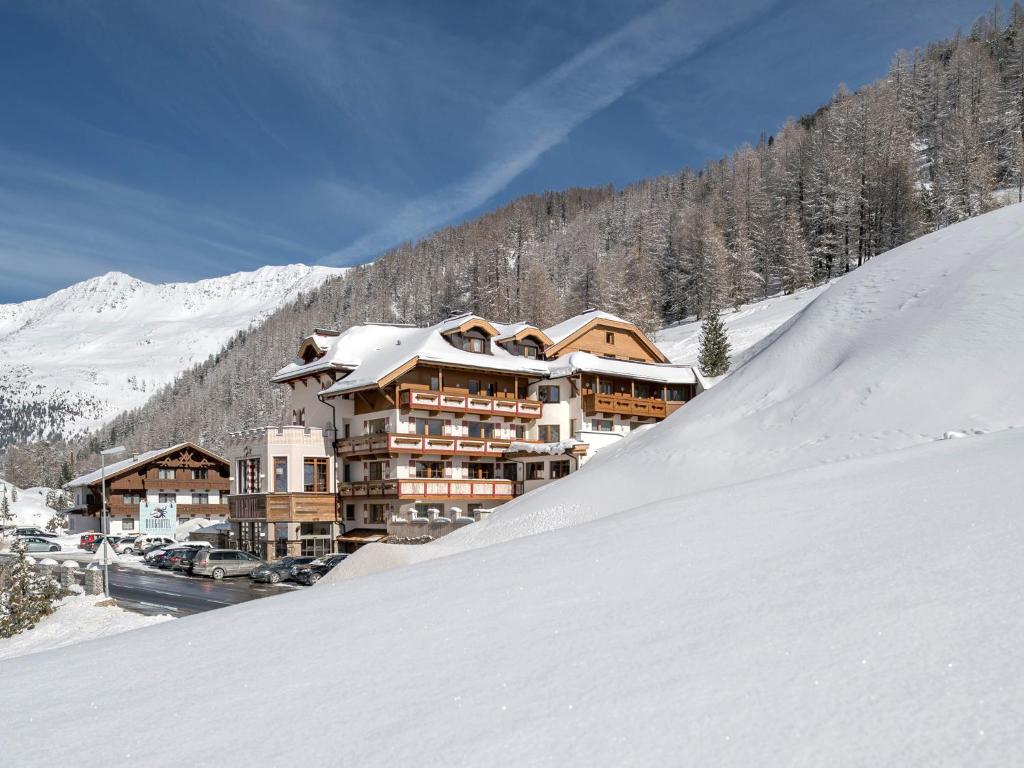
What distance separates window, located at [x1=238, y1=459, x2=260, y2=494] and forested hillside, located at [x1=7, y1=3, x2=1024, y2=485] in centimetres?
4525

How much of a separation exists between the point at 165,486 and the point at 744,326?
191 ft

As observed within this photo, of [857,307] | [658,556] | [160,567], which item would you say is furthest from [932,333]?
[160,567]

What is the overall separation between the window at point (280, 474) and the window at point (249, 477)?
1.54 metres

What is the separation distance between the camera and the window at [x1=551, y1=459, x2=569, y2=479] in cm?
4981

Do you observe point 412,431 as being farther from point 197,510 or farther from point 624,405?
point 197,510

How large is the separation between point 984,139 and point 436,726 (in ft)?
405

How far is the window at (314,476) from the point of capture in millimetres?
49875

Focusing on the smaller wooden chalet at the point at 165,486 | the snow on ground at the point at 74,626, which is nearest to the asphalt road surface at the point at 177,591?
the snow on ground at the point at 74,626

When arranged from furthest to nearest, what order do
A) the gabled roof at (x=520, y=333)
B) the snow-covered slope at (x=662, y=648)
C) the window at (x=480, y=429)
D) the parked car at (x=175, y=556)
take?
the gabled roof at (x=520, y=333)
the window at (x=480, y=429)
the parked car at (x=175, y=556)
the snow-covered slope at (x=662, y=648)

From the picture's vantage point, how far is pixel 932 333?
2330 centimetres

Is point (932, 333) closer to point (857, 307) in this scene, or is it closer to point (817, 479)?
point (857, 307)

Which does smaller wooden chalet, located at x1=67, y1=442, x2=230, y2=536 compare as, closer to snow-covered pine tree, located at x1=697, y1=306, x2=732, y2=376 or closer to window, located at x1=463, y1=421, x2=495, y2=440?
window, located at x1=463, y1=421, x2=495, y2=440

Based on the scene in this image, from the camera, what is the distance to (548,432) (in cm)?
5456

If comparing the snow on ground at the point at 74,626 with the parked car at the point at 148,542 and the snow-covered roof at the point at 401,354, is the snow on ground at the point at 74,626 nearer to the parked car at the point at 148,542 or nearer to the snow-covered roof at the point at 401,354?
the snow-covered roof at the point at 401,354
